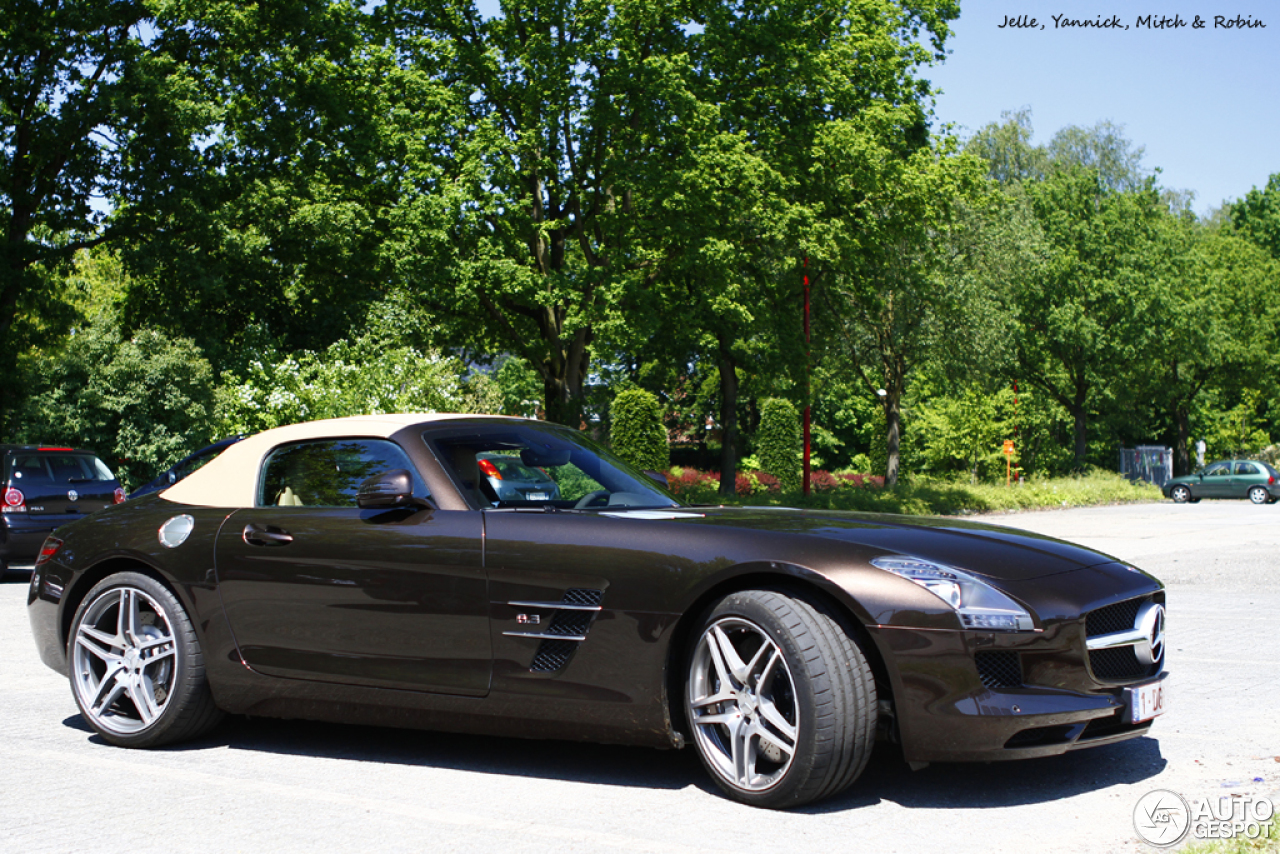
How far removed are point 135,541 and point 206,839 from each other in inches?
78.9

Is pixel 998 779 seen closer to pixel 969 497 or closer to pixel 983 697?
pixel 983 697

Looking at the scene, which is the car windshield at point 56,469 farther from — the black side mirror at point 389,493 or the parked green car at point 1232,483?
the parked green car at point 1232,483

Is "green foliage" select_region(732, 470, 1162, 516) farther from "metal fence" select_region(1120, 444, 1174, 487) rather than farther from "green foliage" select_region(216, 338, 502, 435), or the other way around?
"metal fence" select_region(1120, 444, 1174, 487)

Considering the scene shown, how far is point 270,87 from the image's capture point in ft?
86.8

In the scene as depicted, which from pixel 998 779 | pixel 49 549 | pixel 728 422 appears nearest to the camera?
pixel 998 779

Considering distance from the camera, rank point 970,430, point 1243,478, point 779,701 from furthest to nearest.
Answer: point 970,430 → point 1243,478 → point 779,701

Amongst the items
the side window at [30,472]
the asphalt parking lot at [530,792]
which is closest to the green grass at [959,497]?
the side window at [30,472]

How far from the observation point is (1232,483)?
1729 inches

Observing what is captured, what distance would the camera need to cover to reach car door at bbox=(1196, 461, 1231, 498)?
43.9 m

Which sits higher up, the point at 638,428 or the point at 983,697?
the point at 638,428

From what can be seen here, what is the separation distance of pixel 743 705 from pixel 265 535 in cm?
228

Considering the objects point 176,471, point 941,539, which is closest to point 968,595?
point 941,539

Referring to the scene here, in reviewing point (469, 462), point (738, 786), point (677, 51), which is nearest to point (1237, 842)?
point (738, 786)

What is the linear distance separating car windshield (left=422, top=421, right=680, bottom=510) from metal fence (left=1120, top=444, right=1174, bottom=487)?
55121 millimetres
